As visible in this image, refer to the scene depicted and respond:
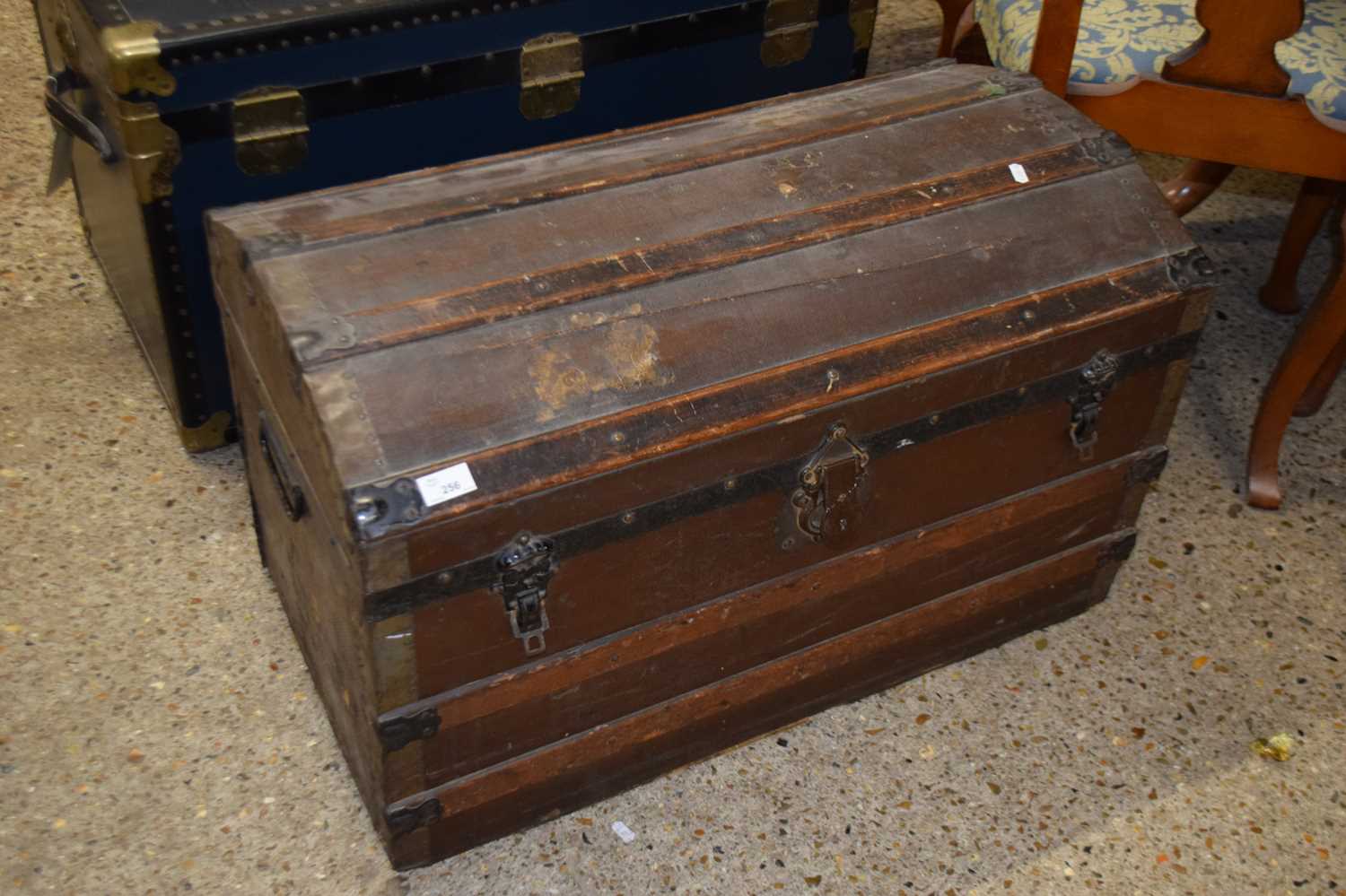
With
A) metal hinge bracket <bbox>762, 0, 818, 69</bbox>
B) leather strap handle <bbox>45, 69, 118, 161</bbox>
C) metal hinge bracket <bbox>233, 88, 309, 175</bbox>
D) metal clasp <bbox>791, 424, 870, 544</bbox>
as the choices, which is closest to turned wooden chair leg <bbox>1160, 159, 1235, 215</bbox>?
metal hinge bracket <bbox>762, 0, 818, 69</bbox>

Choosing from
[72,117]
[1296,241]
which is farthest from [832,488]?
[1296,241]

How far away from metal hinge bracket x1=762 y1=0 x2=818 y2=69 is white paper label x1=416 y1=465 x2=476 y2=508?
127cm

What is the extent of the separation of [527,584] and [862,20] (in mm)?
1442

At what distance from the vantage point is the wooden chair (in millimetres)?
2123

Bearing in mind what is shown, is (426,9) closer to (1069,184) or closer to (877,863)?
(1069,184)

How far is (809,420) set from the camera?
69.3 inches

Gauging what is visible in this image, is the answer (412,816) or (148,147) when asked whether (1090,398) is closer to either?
(412,816)

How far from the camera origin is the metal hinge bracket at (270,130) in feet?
6.88

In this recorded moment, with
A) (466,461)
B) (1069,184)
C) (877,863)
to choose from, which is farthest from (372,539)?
(1069,184)

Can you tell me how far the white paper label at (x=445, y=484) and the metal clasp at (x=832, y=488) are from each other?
450 mm

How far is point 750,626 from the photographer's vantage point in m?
1.94

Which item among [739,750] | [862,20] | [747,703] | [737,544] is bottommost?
[739,750]

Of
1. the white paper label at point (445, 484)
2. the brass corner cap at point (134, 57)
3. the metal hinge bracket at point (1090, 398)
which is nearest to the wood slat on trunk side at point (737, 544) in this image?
the metal hinge bracket at point (1090, 398)

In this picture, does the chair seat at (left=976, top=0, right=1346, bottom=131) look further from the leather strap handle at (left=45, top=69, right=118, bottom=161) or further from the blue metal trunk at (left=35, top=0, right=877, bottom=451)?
the leather strap handle at (left=45, top=69, right=118, bottom=161)
